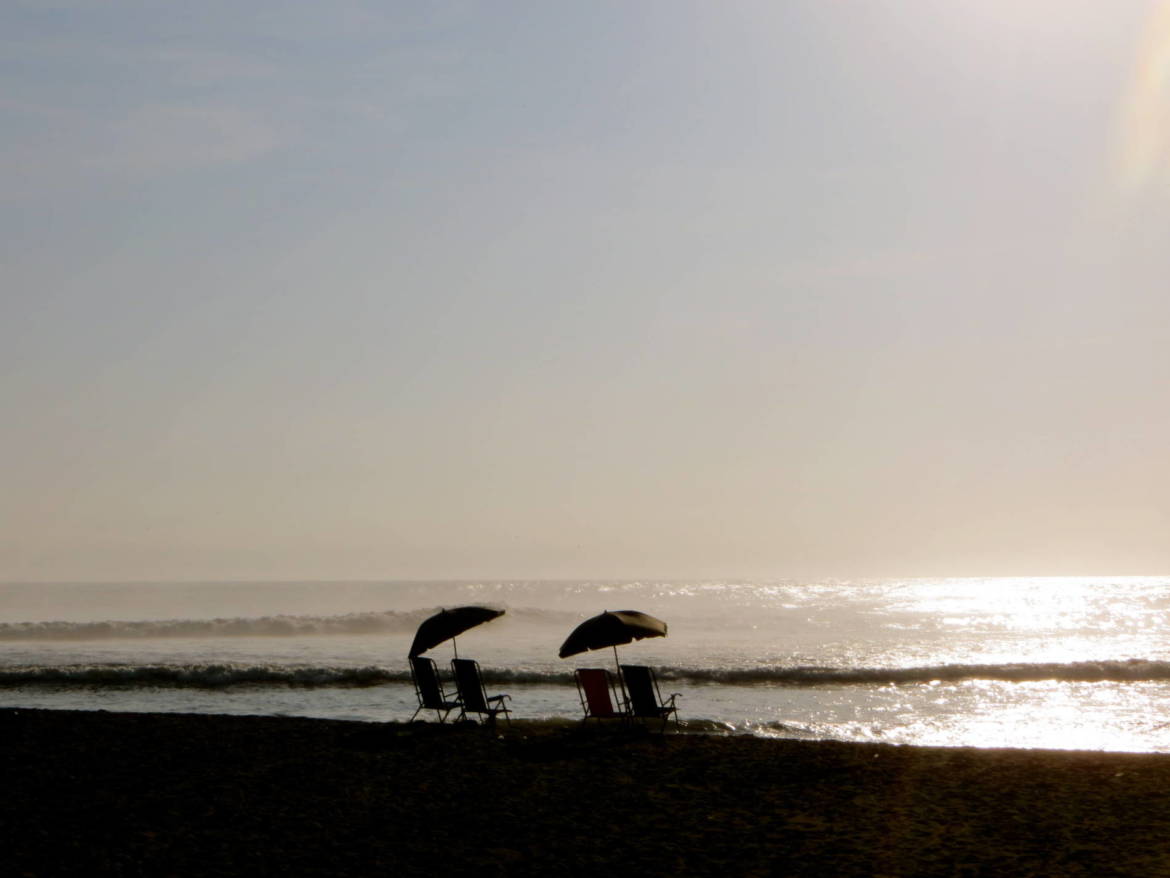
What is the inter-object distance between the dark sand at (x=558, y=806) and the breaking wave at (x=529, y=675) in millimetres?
9660

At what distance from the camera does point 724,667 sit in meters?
25.6

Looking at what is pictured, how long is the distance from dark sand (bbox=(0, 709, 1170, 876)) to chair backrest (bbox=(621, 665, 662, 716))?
2.52ft

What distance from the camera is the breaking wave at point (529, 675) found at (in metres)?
22.1

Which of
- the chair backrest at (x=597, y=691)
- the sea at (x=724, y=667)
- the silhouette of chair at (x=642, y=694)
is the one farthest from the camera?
the sea at (x=724, y=667)

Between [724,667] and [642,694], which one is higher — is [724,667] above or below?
below

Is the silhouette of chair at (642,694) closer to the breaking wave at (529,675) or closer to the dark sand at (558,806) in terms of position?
the dark sand at (558,806)

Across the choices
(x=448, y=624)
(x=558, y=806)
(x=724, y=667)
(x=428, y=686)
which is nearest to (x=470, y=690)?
(x=428, y=686)

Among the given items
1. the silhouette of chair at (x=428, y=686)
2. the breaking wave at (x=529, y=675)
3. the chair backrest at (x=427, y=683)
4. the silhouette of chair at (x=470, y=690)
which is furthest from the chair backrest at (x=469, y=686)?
the breaking wave at (x=529, y=675)

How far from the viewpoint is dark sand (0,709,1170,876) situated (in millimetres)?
6805

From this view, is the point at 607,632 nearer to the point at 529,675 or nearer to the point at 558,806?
the point at 558,806

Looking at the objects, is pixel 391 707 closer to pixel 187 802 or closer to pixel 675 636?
pixel 187 802

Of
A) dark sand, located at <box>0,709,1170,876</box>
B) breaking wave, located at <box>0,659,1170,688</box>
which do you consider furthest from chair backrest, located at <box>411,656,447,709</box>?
breaking wave, located at <box>0,659,1170,688</box>

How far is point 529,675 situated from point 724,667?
5.08 metres

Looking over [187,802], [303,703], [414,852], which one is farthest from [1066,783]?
[303,703]
